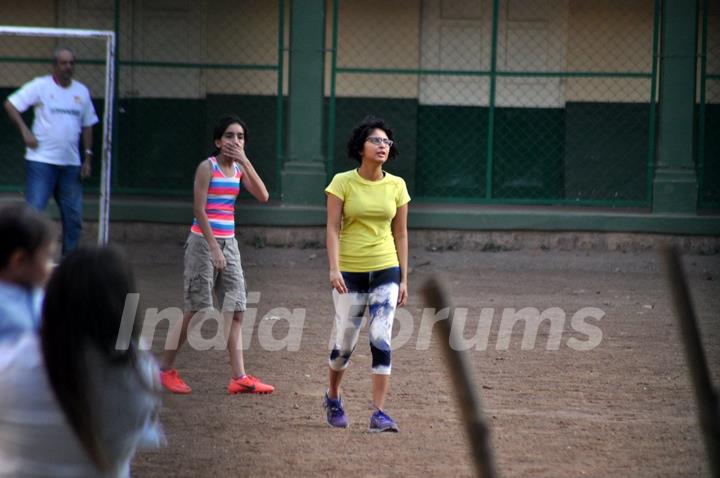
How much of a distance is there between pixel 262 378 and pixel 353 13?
910cm

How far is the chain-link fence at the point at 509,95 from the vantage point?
1628 centimetres

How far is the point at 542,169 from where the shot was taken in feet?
53.1

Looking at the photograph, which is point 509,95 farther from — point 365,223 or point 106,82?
point 365,223

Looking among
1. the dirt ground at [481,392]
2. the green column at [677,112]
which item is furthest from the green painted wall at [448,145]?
A: the dirt ground at [481,392]

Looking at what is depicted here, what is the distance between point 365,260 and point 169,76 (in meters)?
10.0

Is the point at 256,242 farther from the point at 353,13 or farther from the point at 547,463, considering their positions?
the point at 547,463

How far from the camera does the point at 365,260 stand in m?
7.05

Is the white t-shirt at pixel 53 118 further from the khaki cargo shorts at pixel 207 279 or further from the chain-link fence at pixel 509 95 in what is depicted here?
the chain-link fence at pixel 509 95

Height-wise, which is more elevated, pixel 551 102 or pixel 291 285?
pixel 551 102

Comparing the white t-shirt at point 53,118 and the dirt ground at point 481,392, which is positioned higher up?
the white t-shirt at point 53,118

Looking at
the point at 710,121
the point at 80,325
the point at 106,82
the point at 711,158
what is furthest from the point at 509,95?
the point at 80,325

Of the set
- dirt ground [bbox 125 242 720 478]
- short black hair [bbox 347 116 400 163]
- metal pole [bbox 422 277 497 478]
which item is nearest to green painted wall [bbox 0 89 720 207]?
dirt ground [bbox 125 242 720 478]

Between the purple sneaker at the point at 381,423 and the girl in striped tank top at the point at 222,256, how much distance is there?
3.90 ft

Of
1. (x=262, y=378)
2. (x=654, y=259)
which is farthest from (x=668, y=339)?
(x=654, y=259)
